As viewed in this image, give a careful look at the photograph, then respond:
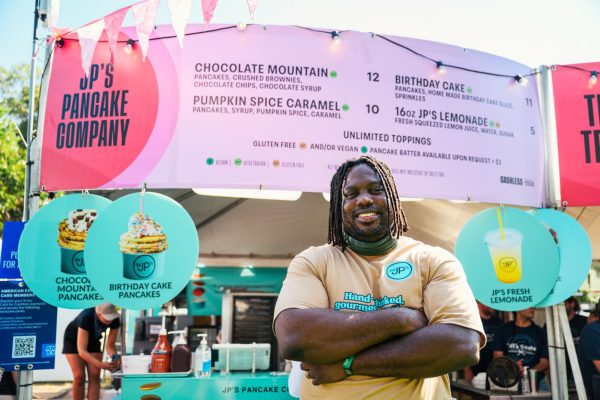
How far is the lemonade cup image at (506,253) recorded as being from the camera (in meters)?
4.17

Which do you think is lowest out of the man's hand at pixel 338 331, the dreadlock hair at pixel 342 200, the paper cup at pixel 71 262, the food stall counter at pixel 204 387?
the food stall counter at pixel 204 387

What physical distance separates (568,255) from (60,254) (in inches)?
158

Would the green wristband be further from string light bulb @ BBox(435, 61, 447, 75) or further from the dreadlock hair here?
string light bulb @ BBox(435, 61, 447, 75)

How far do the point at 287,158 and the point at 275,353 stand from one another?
3429mm

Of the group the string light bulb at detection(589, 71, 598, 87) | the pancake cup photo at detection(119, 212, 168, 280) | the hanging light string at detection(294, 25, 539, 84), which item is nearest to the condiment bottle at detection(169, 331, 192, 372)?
the pancake cup photo at detection(119, 212, 168, 280)

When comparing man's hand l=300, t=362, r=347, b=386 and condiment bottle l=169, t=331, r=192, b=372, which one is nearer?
man's hand l=300, t=362, r=347, b=386

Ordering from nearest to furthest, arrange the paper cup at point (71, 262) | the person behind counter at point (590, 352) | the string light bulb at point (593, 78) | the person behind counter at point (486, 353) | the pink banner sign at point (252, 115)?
the paper cup at point (71, 262)
the pink banner sign at point (252, 115)
the string light bulb at point (593, 78)
the person behind counter at point (590, 352)
the person behind counter at point (486, 353)

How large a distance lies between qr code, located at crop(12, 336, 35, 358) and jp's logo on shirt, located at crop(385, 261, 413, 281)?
126 inches

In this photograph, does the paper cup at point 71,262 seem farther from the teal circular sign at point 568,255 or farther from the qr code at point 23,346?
the teal circular sign at point 568,255

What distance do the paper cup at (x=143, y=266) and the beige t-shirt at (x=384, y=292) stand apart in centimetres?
218

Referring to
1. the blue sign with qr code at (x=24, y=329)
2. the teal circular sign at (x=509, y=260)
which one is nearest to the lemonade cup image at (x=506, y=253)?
the teal circular sign at (x=509, y=260)

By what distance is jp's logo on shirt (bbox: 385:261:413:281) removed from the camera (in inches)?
63.4

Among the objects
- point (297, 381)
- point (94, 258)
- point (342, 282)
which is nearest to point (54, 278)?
point (94, 258)

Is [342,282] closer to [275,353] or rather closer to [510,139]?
[510,139]
